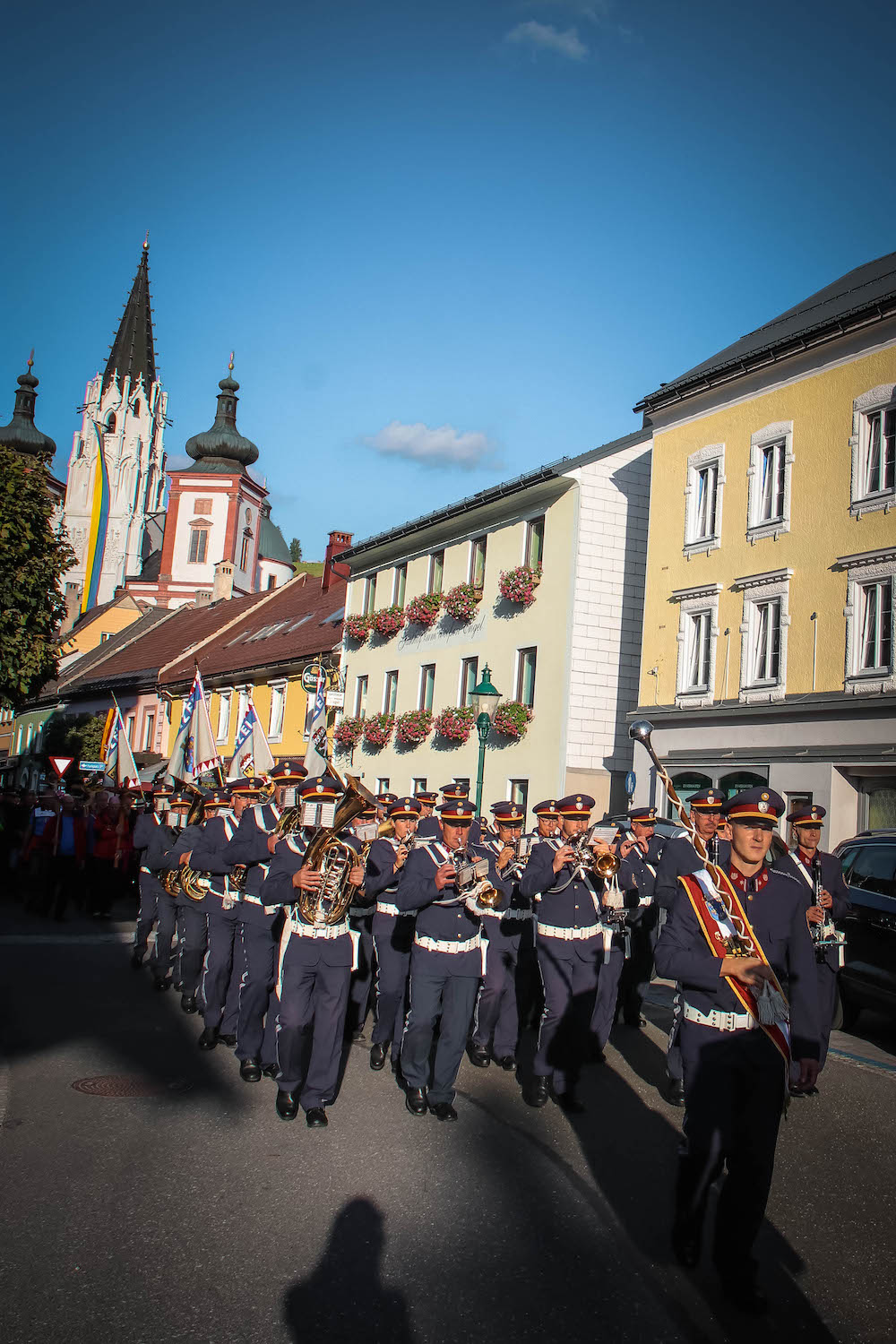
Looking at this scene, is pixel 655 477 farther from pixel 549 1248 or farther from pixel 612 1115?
pixel 549 1248

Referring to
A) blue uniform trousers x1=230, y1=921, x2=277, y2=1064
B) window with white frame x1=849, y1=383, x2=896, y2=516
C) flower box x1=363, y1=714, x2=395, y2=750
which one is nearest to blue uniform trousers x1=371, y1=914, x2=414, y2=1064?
blue uniform trousers x1=230, y1=921, x2=277, y2=1064

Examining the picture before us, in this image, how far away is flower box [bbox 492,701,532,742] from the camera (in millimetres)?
28156

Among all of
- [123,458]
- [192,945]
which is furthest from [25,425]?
[192,945]

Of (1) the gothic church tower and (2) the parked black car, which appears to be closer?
(2) the parked black car

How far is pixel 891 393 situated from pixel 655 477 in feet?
21.3

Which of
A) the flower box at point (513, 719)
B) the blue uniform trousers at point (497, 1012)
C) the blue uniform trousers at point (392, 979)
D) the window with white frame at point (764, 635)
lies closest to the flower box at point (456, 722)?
the flower box at point (513, 719)

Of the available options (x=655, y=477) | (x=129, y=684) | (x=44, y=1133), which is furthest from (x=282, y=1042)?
(x=129, y=684)

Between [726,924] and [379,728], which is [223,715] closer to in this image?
[379,728]

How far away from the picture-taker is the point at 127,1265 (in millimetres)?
4898

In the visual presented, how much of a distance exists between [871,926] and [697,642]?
14296 millimetres

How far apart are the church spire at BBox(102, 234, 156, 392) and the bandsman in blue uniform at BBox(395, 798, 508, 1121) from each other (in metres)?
116

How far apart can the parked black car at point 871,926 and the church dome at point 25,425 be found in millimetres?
101623

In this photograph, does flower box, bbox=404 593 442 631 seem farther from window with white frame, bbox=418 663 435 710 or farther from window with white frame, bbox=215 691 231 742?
window with white frame, bbox=215 691 231 742

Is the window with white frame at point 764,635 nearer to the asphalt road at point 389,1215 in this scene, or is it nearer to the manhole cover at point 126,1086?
the asphalt road at point 389,1215
